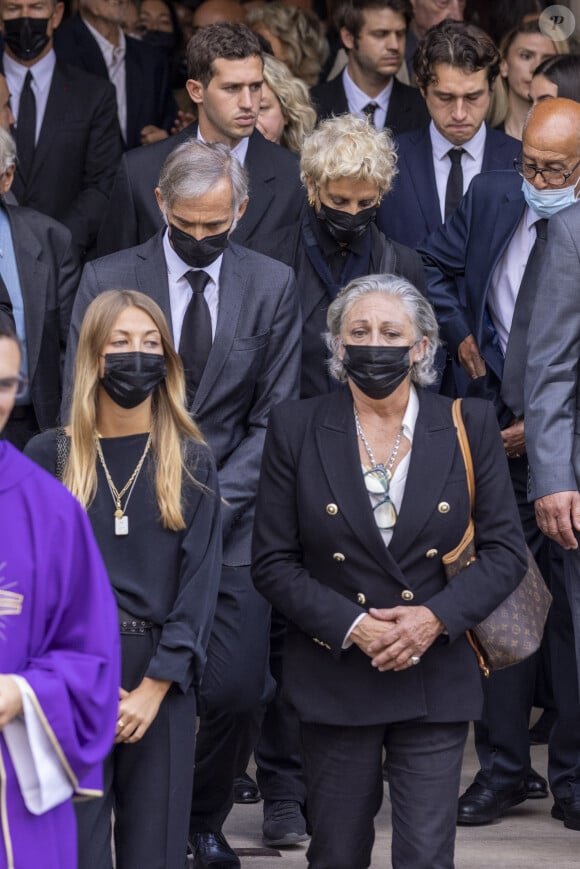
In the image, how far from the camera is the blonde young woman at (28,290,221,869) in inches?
175

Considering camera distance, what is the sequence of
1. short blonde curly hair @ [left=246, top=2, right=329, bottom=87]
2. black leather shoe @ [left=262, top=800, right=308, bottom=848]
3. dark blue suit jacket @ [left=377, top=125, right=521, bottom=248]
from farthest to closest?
short blonde curly hair @ [left=246, top=2, right=329, bottom=87]
dark blue suit jacket @ [left=377, top=125, right=521, bottom=248]
black leather shoe @ [left=262, top=800, right=308, bottom=848]

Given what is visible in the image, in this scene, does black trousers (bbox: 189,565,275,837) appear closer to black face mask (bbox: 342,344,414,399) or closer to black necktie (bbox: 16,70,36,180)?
black face mask (bbox: 342,344,414,399)

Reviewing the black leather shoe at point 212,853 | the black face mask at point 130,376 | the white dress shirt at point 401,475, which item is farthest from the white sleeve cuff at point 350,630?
the black leather shoe at point 212,853

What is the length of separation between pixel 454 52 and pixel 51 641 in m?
3.66

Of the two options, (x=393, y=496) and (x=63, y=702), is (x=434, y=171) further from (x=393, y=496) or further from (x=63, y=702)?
(x=63, y=702)

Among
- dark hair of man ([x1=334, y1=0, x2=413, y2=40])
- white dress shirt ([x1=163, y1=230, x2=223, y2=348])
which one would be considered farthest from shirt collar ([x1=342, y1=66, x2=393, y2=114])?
white dress shirt ([x1=163, y1=230, x2=223, y2=348])

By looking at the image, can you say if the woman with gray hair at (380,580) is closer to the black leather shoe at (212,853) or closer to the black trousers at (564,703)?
the black leather shoe at (212,853)

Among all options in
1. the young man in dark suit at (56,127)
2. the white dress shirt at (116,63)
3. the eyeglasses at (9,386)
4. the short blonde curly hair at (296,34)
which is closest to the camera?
the eyeglasses at (9,386)

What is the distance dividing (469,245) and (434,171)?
0.55m

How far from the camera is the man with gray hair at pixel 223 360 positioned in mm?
5273

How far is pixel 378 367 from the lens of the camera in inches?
183

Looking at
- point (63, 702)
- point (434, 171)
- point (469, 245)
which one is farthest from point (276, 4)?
point (63, 702)

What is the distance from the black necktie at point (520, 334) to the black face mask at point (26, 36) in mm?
2496

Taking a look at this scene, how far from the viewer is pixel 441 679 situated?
15.1 feet
